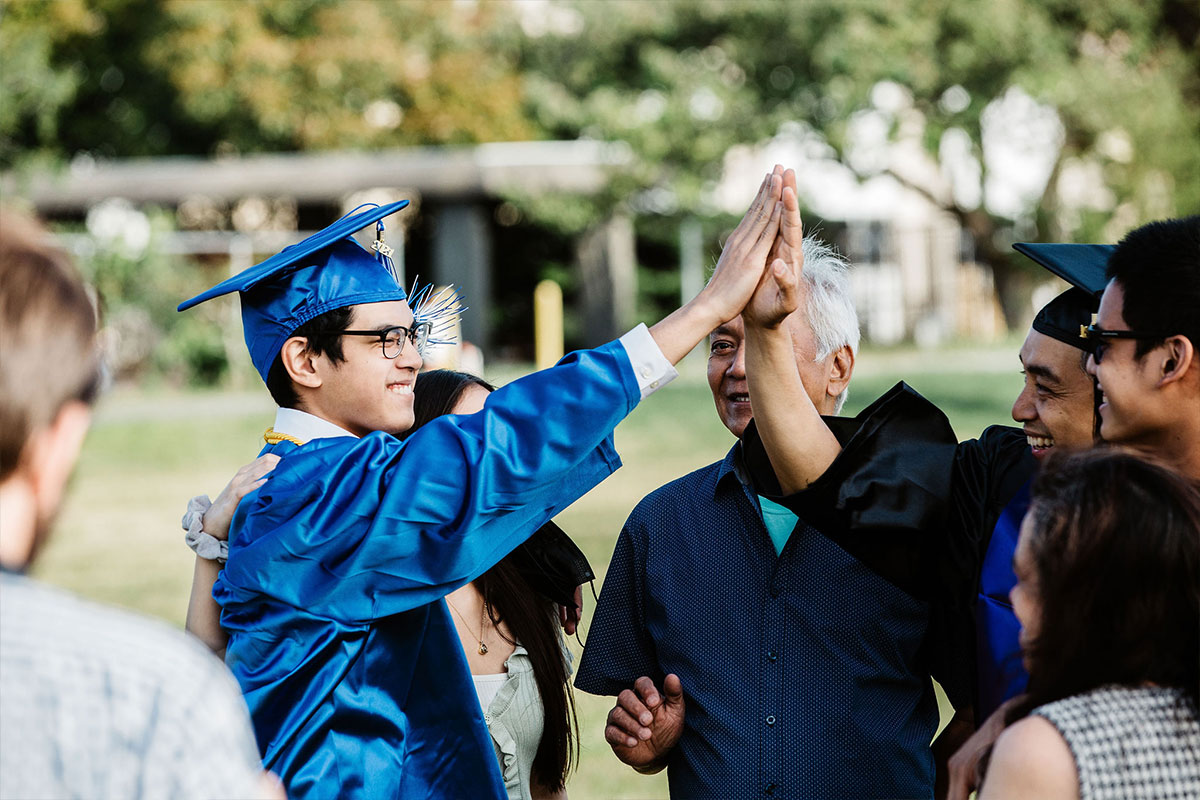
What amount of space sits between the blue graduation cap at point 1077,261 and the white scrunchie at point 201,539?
1.93 metres

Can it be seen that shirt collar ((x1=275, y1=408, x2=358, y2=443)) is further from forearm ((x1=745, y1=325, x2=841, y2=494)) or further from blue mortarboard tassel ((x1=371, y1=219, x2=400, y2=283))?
forearm ((x1=745, y1=325, x2=841, y2=494))

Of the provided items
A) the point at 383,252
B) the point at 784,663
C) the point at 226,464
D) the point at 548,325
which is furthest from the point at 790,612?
the point at 548,325

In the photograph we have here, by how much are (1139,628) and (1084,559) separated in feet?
0.41

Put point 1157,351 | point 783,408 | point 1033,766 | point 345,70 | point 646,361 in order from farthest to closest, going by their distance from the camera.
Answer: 1. point 345,70
2. point 783,408
3. point 646,361
4. point 1157,351
5. point 1033,766

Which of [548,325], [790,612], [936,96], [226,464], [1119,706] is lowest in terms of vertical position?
[226,464]

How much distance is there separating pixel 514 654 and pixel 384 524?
122cm

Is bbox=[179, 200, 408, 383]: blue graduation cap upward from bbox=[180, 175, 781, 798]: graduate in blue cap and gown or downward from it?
upward

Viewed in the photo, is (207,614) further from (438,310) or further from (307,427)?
(438,310)

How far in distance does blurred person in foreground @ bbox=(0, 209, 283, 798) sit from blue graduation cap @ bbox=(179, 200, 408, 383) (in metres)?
1.19

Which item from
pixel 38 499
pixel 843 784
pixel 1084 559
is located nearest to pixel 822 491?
pixel 843 784

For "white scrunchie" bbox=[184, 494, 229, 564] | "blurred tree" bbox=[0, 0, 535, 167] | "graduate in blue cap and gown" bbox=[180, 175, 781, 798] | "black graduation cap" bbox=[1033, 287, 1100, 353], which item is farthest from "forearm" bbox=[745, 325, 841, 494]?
"blurred tree" bbox=[0, 0, 535, 167]

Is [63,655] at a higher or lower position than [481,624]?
higher

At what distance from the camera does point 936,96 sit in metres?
24.9

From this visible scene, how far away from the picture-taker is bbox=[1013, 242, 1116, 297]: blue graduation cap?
112 inches
